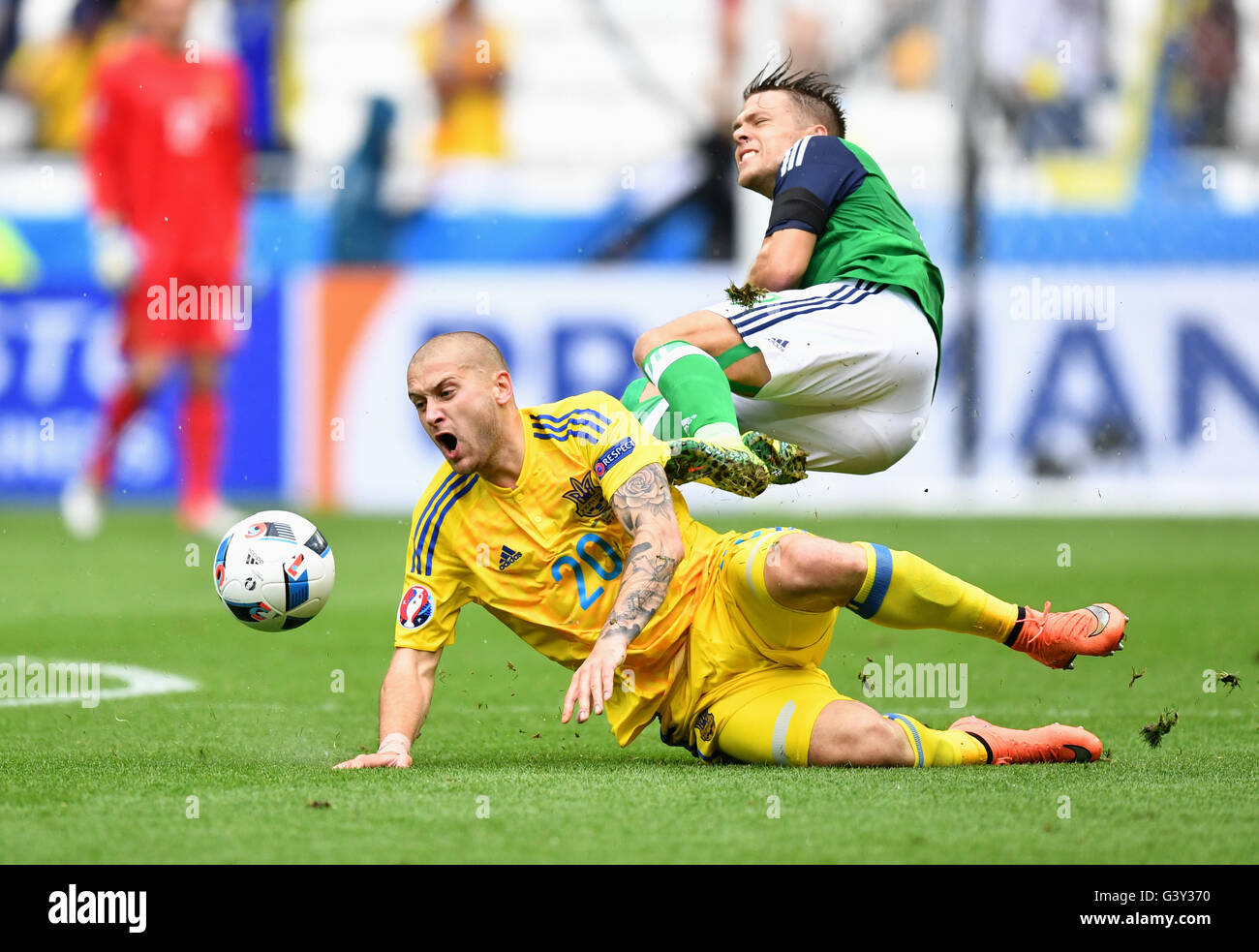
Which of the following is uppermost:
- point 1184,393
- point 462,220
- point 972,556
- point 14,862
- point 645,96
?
point 645,96

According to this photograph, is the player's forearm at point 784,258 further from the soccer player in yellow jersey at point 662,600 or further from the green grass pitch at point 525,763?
the green grass pitch at point 525,763

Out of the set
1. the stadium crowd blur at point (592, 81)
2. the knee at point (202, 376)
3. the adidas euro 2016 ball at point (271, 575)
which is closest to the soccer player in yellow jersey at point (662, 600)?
the adidas euro 2016 ball at point (271, 575)

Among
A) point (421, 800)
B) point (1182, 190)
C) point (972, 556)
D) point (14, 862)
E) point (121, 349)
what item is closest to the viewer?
point (14, 862)

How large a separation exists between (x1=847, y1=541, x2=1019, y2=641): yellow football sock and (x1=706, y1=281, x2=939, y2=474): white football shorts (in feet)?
2.44

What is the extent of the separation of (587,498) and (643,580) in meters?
0.43

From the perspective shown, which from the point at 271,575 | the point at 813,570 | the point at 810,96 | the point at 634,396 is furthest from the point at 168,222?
the point at 813,570

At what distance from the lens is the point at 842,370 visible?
5.17m

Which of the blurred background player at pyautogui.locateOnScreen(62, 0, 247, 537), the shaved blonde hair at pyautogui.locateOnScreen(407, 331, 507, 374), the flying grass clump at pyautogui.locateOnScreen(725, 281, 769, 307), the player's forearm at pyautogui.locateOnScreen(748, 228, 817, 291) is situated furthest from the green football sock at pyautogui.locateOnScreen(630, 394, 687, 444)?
the blurred background player at pyautogui.locateOnScreen(62, 0, 247, 537)

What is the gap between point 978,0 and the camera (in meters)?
15.2

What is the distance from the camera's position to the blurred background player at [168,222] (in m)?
12.2

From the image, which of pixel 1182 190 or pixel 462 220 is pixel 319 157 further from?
pixel 1182 190

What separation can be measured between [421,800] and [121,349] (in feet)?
32.7

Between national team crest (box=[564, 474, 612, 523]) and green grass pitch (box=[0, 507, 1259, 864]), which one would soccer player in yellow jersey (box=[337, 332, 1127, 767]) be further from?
green grass pitch (box=[0, 507, 1259, 864])

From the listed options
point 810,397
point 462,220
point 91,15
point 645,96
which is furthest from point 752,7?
point 810,397
